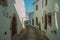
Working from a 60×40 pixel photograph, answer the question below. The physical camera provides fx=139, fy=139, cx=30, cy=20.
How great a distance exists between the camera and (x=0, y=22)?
7.35 m

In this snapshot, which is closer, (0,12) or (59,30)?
(0,12)

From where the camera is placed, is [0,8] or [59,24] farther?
[59,24]

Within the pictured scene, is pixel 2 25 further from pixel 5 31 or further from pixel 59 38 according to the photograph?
pixel 59 38

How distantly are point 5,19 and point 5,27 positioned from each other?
0.47 meters

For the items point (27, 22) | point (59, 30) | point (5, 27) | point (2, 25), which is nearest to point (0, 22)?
point (2, 25)

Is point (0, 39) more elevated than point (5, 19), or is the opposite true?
point (5, 19)

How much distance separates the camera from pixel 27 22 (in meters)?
41.0

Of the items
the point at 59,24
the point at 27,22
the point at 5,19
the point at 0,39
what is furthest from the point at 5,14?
the point at 27,22

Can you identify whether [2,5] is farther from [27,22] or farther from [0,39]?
[27,22]

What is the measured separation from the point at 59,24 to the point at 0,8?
12.3ft

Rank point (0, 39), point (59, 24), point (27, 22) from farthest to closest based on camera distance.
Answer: point (27, 22) < point (59, 24) < point (0, 39)

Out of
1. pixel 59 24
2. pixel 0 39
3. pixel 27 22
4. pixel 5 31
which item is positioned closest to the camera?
pixel 0 39

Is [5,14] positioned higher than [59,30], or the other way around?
[5,14]

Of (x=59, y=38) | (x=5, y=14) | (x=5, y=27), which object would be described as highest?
(x=5, y=14)
